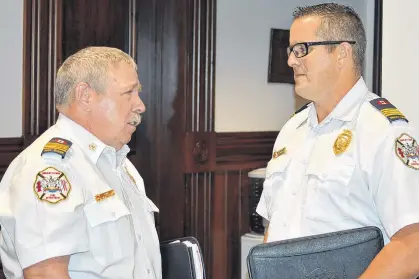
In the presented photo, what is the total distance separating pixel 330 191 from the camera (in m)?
1.88

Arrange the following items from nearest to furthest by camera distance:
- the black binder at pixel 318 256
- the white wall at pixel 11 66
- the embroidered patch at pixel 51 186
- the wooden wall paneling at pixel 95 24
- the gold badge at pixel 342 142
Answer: the black binder at pixel 318 256, the embroidered patch at pixel 51 186, the gold badge at pixel 342 142, the white wall at pixel 11 66, the wooden wall paneling at pixel 95 24

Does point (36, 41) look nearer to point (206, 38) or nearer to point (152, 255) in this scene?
point (206, 38)

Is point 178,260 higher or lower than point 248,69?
lower

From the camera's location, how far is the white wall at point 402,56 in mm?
2004

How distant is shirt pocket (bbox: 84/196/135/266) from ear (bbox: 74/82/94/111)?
30 centimetres

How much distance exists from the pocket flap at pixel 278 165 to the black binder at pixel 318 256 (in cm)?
50

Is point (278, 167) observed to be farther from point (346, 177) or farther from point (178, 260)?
point (178, 260)

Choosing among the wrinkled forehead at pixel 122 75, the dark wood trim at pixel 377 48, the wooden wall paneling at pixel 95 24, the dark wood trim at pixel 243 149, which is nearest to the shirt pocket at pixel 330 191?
the wrinkled forehead at pixel 122 75

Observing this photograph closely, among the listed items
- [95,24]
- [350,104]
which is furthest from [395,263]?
[95,24]

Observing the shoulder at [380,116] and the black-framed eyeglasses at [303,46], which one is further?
the black-framed eyeglasses at [303,46]

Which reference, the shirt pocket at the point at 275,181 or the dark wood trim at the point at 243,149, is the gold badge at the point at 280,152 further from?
the dark wood trim at the point at 243,149

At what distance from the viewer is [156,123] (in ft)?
12.2

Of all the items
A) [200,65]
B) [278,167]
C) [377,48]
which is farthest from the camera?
[377,48]

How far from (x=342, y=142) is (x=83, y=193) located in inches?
30.8
